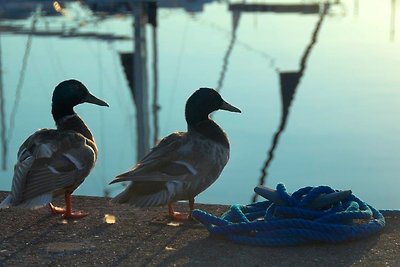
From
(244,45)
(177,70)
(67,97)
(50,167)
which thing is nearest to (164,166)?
(50,167)

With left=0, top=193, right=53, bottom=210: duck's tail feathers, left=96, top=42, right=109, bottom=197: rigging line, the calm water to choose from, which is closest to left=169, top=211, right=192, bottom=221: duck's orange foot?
left=0, top=193, right=53, bottom=210: duck's tail feathers

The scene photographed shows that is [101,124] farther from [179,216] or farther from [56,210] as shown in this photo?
[179,216]

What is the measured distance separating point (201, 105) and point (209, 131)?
0.69 ft

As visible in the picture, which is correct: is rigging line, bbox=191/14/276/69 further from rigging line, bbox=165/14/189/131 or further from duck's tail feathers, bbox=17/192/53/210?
duck's tail feathers, bbox=17/192/53/210

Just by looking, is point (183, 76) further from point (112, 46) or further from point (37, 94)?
point (112, 46)

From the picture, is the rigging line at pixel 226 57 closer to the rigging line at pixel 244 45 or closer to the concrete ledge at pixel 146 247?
the rigging line at pixel 244 45

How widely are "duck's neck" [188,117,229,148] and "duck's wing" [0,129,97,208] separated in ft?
2.04

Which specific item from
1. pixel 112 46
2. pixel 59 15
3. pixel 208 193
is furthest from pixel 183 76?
pixel 59 15

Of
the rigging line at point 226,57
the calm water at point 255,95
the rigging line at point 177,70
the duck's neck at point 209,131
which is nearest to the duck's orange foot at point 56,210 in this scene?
the duck's neck at point 209,131

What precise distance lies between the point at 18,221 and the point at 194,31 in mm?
23610

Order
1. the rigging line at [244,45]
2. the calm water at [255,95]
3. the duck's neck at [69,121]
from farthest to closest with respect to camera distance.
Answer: the rigging line at [244,45]
the calm water at [255,95]
the duck's neck at [69,121]

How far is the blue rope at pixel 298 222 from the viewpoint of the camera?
15.8ft

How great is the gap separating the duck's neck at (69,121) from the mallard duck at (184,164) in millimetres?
628

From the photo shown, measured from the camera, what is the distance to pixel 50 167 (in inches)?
206
